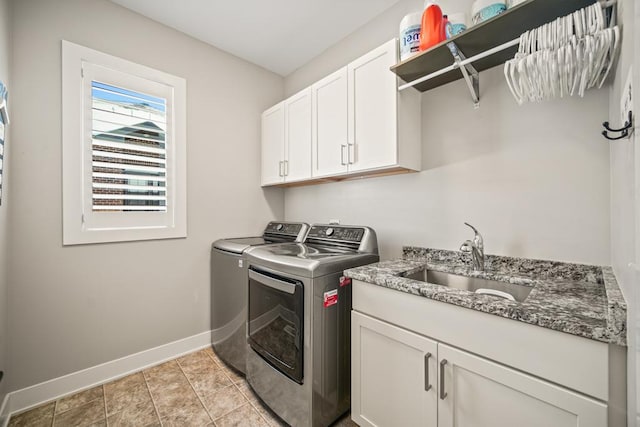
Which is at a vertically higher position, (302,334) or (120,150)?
(120,150)

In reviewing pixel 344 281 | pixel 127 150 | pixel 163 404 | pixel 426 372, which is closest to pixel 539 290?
pixel 426 372

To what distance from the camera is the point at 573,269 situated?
3.91ft

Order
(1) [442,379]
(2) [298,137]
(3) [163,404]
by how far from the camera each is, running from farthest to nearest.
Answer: (2) [298,137] < (3) [163,404] < (1) [442,379]

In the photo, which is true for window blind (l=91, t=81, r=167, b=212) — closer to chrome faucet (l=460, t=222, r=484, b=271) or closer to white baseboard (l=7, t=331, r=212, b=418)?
white baseboard (l=7, t=331, r=212, b=418)

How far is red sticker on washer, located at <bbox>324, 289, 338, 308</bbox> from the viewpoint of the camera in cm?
137

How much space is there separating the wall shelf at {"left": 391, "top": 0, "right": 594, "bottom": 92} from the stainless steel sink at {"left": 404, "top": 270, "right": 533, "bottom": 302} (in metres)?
1.16

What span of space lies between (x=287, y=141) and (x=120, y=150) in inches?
50.3

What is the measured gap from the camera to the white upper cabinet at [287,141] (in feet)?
6.95

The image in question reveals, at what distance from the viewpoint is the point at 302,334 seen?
1.34 metres

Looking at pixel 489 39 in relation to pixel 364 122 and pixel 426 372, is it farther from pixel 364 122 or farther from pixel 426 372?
pixel 426 372

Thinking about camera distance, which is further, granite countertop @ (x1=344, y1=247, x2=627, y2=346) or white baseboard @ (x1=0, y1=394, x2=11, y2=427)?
white baseboard @ (x1=0, y1=394, x2=11, y2=427)

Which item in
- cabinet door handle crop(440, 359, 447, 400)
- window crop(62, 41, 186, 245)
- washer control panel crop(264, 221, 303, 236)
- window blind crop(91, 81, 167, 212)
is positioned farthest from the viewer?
washer control panel crop(264, 221, 303, 236)

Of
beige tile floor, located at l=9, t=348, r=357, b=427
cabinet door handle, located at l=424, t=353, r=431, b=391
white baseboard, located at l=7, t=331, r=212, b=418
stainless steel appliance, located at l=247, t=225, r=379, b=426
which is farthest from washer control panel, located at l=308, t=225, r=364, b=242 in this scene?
white baseboard, located at l=7, t=331, r=212, b=418

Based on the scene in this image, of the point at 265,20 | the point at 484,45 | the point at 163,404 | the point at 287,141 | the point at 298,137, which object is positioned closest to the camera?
the point at 484,45
